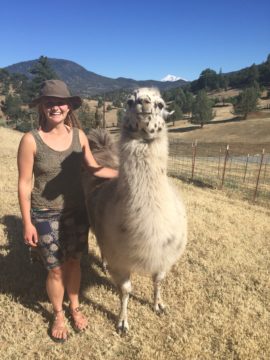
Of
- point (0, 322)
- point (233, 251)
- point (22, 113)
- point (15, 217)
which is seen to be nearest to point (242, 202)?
point (233, 251)

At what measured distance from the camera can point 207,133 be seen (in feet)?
169

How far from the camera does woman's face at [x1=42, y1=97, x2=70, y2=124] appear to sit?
115 inches

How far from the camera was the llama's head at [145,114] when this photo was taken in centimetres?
249

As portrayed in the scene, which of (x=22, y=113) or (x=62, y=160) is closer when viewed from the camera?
(x=62, y=160)

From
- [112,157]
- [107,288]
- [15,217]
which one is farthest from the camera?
[15,217]

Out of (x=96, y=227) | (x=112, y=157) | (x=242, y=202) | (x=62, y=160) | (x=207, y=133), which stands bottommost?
(x=207, y=133)

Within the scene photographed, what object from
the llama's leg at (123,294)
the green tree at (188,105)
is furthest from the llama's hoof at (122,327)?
the green tree at (188,105)

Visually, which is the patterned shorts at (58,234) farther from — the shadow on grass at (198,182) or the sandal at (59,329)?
the shadow on grass at (198,182)

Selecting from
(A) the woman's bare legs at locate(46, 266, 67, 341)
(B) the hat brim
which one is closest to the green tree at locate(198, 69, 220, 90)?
(B) the hat brim

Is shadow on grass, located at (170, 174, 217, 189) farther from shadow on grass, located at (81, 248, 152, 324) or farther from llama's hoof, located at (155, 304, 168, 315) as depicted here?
llama's hoof, located at (155, 304, 168, 315)

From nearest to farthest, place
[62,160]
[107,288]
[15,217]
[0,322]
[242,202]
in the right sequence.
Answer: [62,160], [0,322], [107,288], [15,217], [242,202]

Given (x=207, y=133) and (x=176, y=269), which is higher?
(x=176, y=269)

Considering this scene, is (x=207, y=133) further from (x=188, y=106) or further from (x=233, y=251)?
(x=233, y=251)

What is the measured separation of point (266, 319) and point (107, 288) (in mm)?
1818
